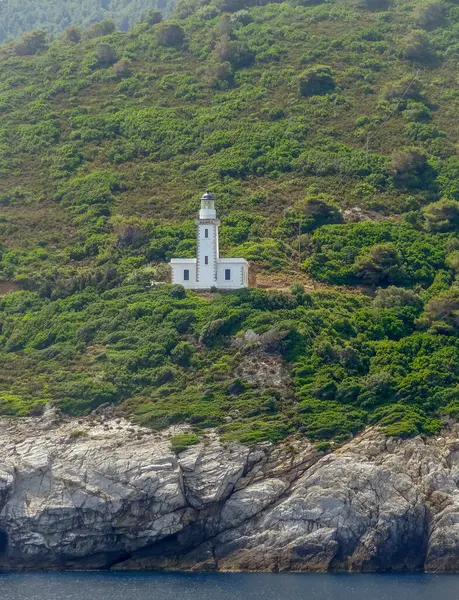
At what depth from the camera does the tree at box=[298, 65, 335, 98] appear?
123 metres

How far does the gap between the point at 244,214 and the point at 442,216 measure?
14.1 metres

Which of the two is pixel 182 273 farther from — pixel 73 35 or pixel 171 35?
pixel 73 35

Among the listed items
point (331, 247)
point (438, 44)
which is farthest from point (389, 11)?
point (331, 247)

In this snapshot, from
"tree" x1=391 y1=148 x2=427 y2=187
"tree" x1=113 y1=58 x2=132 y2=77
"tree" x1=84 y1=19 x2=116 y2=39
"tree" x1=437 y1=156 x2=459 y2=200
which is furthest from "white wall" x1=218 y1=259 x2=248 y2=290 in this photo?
"tree" x1=84 y1=19 x2=116 y2=39

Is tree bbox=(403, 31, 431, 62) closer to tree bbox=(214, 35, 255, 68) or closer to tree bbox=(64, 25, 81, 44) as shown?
tree bbox=(214, 35, 255, 68)

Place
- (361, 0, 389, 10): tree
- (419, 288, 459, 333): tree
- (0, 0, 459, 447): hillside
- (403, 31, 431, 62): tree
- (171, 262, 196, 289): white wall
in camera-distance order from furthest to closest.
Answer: (361, 0, 389, 10): tree → (403, 31, 431, 62): tree → (171, 262, 196, 289): white wall → (419, 288, 459, 333): tree → (0, 0, 459, 447): hillside

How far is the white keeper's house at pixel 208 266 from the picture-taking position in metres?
92.8

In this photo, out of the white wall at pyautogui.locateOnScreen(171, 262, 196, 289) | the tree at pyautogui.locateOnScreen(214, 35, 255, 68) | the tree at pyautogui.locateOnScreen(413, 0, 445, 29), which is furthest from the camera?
the tree at pyautogui.locateOnScreen(413, 0, 445, 29)

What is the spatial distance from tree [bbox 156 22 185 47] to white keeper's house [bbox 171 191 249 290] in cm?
4609

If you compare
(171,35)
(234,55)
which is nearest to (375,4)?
(234,55)

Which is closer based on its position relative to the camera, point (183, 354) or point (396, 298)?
point (183, 354)

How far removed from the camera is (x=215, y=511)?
7462 cm

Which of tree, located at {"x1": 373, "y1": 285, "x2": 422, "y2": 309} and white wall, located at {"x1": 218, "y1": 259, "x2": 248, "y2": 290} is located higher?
white wall, located at {"x1": 218, "y1": 259, "x2": 248, "y2": 290}

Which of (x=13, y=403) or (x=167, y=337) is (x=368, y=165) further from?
(x=13, y=403)
